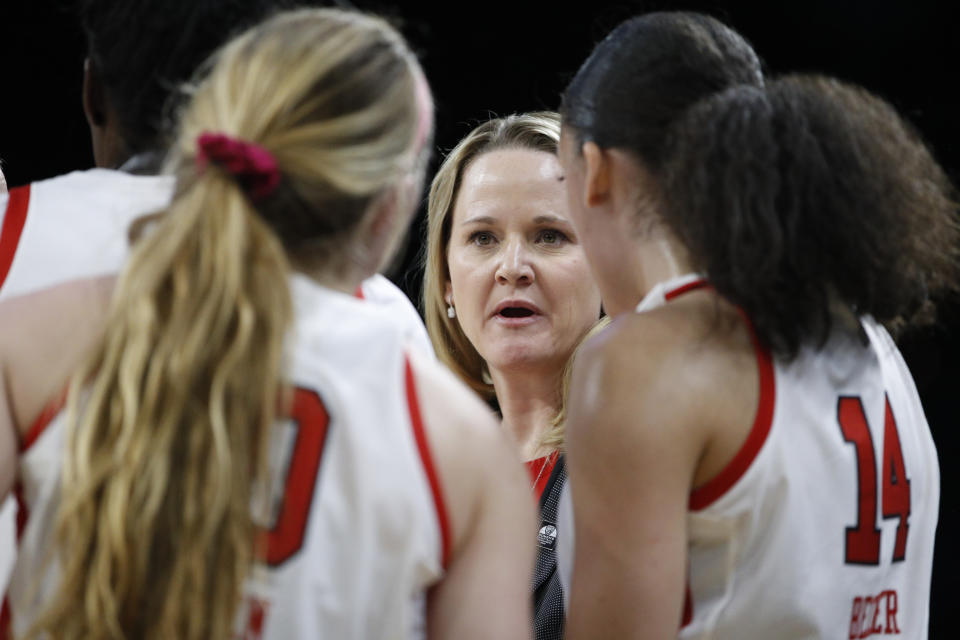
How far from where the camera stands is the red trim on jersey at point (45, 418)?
1.07 metres

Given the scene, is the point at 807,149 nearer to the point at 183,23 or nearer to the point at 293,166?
the point at 293,166

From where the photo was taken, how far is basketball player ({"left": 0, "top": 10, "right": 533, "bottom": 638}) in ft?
3.31

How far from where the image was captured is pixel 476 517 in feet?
3.55

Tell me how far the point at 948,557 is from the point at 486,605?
130 inches

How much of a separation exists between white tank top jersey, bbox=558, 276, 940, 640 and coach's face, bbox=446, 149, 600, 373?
0.83 meters

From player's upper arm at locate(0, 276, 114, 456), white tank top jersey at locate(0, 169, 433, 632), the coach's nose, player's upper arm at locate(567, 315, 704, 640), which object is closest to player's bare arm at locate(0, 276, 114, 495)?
player's upper arm at locate(0, 276, 114, 456)

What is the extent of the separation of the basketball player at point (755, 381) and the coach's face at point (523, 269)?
2.67 ft

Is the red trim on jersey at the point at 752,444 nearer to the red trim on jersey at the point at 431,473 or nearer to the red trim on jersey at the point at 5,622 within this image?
the red trim on jersey at the point at 431,473

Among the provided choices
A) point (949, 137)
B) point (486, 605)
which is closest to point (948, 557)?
point (949, 137)

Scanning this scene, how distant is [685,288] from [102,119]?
2.54ft

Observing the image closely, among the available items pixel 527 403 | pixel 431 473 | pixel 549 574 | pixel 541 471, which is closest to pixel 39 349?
pixel 431 473

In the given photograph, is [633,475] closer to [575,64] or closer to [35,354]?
[35,354]

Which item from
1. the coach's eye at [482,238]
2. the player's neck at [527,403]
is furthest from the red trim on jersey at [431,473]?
the coach's eye at [482,238]

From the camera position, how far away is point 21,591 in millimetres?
1082
